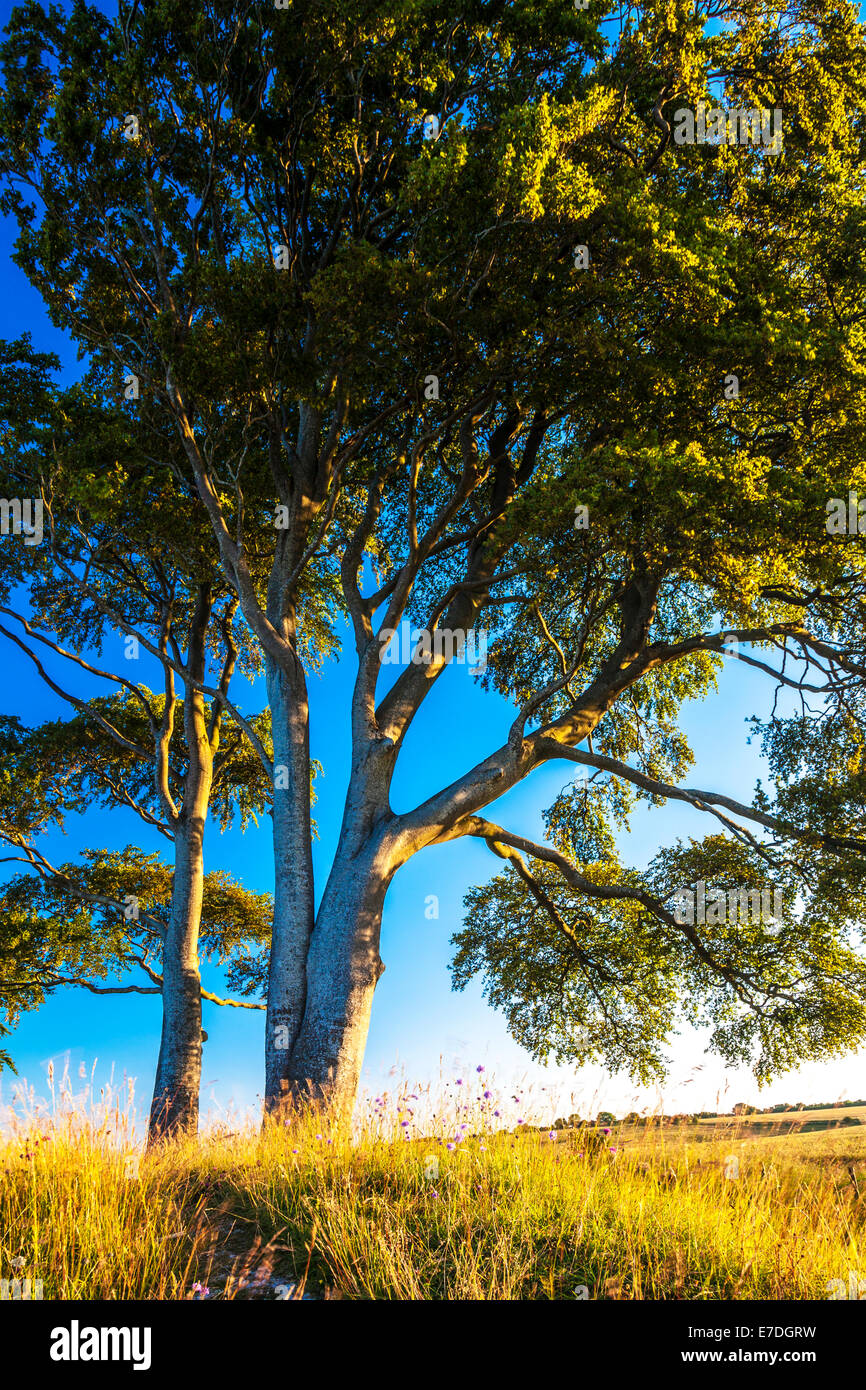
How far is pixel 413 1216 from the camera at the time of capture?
208 inches

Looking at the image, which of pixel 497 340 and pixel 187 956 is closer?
pixel 497 340

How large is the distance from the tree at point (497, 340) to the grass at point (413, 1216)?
354cm

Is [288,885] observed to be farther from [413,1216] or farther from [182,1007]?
[413,1216]

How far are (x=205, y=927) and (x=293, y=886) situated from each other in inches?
303

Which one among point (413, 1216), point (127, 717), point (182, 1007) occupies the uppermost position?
→ point (127, 717)

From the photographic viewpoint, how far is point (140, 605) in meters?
15.4

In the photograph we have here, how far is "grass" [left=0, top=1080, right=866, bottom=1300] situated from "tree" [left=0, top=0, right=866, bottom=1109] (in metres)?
3.54

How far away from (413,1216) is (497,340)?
9.37m

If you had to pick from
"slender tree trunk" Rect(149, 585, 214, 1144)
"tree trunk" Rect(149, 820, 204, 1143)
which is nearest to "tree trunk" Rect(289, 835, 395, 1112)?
"slender tree trunk" Rect(149, 585, 214, 1144)

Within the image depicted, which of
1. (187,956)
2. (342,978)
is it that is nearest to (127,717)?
(187,956)

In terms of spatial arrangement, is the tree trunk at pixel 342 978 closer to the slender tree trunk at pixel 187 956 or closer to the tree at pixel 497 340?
the tree at pixel 497 340

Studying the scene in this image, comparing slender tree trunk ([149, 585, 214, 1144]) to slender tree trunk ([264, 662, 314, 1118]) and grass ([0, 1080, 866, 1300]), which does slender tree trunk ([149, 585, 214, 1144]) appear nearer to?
slender tree trunk ([264, 662, 314, 1118])

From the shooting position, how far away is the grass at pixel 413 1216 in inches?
181
